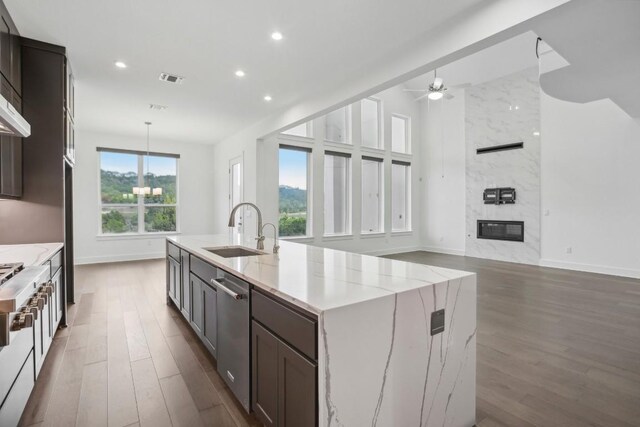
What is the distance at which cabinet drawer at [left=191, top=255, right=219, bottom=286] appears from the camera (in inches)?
89.4

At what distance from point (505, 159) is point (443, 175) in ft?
5.43

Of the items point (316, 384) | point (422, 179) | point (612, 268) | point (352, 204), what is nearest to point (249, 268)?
point (316, 384)

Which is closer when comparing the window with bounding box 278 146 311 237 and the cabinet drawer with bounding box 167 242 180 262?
the cabinet drawer with bounding box 167 242 180 262

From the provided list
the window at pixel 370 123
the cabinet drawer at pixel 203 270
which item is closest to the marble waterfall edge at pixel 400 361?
the cabinet drawer at pixel 203 270

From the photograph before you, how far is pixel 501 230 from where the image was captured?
7266mm

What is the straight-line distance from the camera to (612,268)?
5617mm

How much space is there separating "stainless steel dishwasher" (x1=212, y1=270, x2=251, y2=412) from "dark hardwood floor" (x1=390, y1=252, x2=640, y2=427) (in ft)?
4.55

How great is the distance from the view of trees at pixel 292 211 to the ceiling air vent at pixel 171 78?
296 centimetres

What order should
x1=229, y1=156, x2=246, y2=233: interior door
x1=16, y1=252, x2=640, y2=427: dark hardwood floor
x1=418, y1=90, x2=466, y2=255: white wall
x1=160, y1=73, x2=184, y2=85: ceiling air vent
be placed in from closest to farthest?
x1=16, y1=252, x2=640, y2=427: dark hardwood floor
x1=160, y1=73, x2=184, y2=85: ceiling air vent
x1=229, y1=156, x2=246, y2=233: interior door
x1=418, y1=90, x2=466, y2=255: white wall

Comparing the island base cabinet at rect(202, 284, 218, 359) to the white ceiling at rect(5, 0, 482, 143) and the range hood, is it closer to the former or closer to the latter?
the range hood

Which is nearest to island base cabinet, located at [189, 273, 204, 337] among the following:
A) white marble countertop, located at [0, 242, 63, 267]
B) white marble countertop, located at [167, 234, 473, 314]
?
white marble countertop, located at [167, 234, 473, 314]

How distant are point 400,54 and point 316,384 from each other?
331 cm

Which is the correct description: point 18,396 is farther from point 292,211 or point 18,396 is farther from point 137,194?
point 137,194

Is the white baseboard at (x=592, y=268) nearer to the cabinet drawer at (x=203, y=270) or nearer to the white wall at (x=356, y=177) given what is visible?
the white wall at (x=356, y=177)
